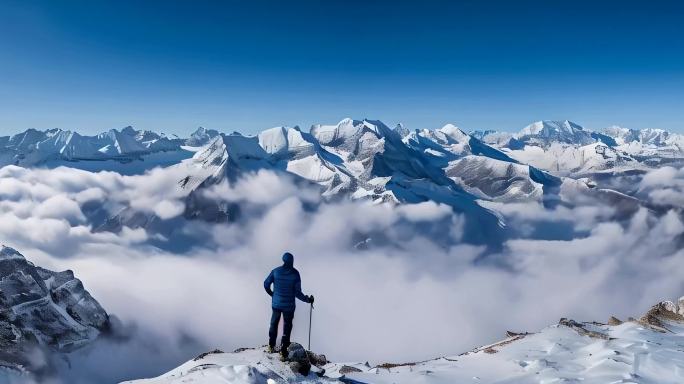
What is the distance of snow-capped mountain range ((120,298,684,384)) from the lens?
16.8m

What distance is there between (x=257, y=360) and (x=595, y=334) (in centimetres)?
1712

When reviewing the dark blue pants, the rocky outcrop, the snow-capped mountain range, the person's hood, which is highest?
the person's hood

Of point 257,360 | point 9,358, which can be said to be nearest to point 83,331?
point 9,358

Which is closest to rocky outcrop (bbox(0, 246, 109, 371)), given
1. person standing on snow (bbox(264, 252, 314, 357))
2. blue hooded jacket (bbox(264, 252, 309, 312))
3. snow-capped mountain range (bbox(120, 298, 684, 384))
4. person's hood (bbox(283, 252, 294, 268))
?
snow-capped mountain range (bbox(120, 298, 684, 384))

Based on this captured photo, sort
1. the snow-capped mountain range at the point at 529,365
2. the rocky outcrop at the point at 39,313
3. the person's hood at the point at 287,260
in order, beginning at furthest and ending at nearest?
1. the rocky outcrop at the point at 39,313
2. the person's hood at the point at 287,260
3. the snow-capped mountain range at the point at 529,365

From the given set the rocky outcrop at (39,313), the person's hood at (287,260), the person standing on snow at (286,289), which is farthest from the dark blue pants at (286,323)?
the rocky outcrop at (39,313)

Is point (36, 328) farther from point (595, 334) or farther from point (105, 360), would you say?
point (595, 334)

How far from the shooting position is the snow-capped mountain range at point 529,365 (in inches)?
663

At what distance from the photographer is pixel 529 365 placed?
19.4 m

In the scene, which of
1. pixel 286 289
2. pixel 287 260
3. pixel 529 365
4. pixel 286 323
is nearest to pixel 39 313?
pixel 286 323

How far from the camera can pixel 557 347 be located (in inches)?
856

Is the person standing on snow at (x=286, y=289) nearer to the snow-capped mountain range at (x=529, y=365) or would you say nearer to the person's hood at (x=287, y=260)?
the person's hood at (x=287, y=260)

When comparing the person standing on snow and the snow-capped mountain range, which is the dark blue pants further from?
the snow-capped mountain range

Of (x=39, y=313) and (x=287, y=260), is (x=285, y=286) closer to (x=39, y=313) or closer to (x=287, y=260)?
(x=287, y=260)
